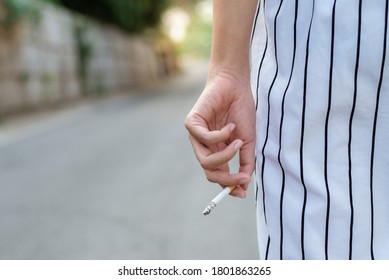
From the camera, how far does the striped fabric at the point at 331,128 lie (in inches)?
30.9

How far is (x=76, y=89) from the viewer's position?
15.3m

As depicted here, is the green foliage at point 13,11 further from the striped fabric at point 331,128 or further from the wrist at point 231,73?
the striped fabric at point 331,128

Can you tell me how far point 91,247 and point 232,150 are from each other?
8.55 ft

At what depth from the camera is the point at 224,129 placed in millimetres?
922

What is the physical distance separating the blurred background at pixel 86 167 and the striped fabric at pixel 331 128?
7.64 feet

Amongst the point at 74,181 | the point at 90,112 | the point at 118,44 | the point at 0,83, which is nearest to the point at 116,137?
the point at 74,181

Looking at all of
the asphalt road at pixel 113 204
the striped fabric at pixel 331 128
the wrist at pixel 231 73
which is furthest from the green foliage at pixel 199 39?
the striped fabric at pixel 331 128

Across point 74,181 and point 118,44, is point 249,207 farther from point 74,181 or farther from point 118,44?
point 118,44

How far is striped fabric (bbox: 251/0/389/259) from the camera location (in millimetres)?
786

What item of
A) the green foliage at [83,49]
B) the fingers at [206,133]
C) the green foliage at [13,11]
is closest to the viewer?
the fingers at [206,133]

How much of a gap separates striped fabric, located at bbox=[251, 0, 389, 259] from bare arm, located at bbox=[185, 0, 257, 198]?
0.09m

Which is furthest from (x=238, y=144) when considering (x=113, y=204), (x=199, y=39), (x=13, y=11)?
(x=199, y=39)

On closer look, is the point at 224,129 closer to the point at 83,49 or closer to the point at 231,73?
the point at 231,73

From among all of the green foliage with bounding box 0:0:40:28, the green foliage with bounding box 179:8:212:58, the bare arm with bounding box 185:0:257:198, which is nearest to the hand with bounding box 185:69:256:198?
the bare arm with bounding box 185:0:257:198
